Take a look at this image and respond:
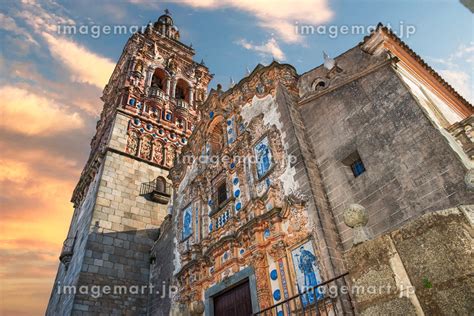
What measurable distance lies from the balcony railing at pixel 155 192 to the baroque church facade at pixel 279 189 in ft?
0.22

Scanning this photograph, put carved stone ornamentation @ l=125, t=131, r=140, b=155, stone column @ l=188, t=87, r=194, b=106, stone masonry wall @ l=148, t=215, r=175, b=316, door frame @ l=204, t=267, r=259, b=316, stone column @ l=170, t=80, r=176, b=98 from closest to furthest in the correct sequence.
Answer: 1. door frame @ l=204, t=267, r=259, b=316
2. stone masonry wall @ l=148, t=215, r=175, b=316
3. carved stone ornamentation @ l=125, t=131, r=140, b=155
4. stone column @ l=170, t=80, r=176, b=98
5. stone column @ l=188, t=87, r=194, b=106

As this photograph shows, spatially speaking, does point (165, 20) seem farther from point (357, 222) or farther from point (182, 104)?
point (357, 222)

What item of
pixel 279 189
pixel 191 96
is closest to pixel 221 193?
pixel 279 189

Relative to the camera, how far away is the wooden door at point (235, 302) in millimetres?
8289

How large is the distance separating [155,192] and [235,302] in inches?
354

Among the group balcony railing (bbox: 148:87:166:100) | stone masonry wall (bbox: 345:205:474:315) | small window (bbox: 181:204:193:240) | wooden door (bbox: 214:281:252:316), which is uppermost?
balcony railing (bbox: 148:87:166:100)

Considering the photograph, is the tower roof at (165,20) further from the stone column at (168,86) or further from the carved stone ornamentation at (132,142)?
the carved stone ornamentation at (132,142)

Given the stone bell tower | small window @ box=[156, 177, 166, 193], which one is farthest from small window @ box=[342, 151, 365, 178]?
small window @ box=[156, 177, 166, 193]

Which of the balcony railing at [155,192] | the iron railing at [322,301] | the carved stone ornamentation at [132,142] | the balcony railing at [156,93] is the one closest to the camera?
the iron railing at [322,301]

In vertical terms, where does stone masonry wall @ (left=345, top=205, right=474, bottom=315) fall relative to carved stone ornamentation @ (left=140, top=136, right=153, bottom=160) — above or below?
below

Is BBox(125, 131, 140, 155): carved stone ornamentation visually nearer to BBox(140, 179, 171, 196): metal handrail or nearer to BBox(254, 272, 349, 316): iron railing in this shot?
BBox(140, 179, 171, 196): metal handrail

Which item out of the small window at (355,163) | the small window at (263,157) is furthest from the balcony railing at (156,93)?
the small window at (355,163)

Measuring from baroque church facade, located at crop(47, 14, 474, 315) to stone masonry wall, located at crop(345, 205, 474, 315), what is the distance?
65 centimetres

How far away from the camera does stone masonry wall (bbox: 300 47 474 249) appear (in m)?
5.88
